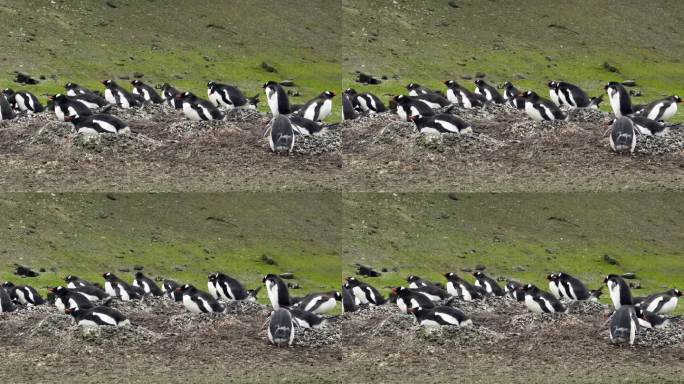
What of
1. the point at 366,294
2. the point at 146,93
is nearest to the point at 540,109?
the point at 366,294

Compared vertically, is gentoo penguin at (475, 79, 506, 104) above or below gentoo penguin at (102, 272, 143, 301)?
above

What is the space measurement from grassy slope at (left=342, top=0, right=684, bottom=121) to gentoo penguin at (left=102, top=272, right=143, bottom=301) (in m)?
5.62

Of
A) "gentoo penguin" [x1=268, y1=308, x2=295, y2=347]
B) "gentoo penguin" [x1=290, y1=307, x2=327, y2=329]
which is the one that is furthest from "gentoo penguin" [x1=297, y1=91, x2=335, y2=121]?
"gentoo penguin" [x1=268, y1=308, x2=295, y2=347]

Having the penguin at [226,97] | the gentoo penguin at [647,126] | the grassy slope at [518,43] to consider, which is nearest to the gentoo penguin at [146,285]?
the penguin at [226,97]

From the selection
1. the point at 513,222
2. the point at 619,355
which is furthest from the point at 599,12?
the point at 619,355

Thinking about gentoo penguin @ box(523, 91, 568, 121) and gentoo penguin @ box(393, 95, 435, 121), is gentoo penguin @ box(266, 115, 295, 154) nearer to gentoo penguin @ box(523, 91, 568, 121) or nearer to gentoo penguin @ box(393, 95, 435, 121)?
gentoo penguin @ box(393, 95, 435, 121)

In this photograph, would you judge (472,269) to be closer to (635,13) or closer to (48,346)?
(48,346)

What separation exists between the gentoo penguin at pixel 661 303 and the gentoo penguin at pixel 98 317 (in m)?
7.23

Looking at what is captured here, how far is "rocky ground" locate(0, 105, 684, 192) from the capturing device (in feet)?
67.4

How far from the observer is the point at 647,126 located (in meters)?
21.1

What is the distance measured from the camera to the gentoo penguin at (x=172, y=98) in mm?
22047

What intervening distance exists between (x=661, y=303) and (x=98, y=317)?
784 centimetres

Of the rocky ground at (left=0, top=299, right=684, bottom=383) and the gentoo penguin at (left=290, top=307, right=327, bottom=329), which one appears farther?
the gentoo penguin at (left=290, top=307, right=327, bottom=329)

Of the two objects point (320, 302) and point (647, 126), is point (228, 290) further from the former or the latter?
point (647, 126)
